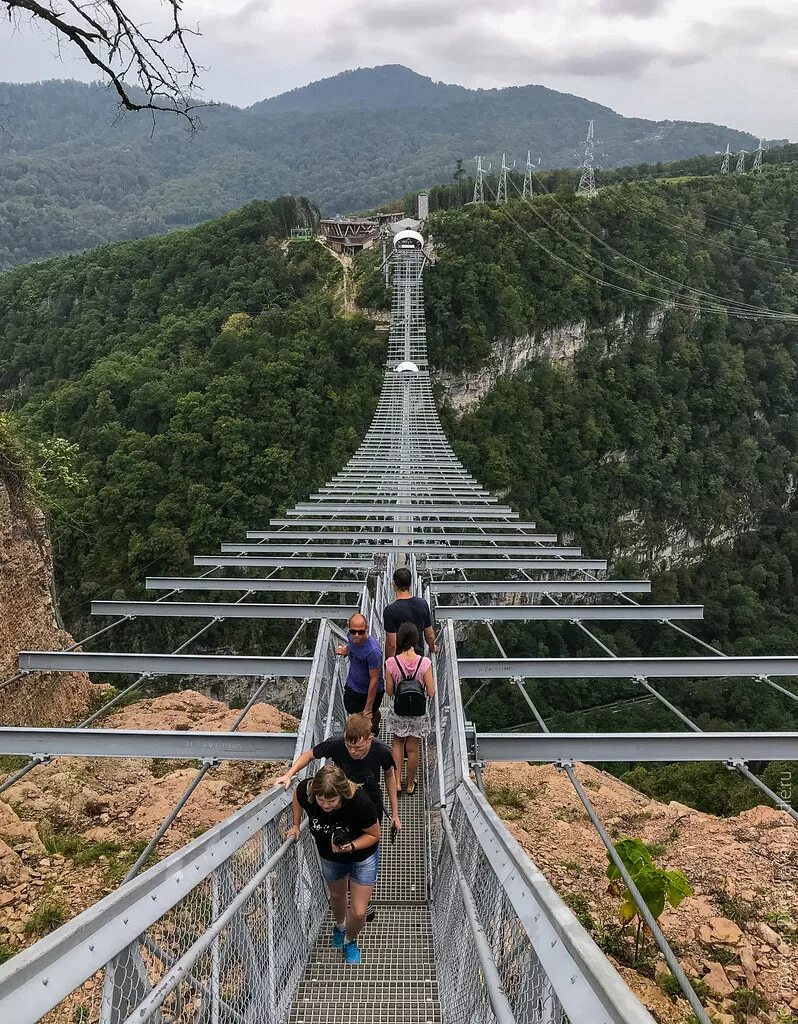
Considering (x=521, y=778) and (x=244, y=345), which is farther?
(x=244, y=345)

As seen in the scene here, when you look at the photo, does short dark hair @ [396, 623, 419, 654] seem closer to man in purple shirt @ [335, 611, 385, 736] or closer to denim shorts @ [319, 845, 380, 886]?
man in purple shirt @ [335, 611, 385, 736]

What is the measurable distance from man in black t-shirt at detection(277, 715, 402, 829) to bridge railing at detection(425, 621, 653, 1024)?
469 millimetres

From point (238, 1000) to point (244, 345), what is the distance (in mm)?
32758

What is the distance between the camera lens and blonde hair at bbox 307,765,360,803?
9.27ft

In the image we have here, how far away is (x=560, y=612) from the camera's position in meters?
6.20

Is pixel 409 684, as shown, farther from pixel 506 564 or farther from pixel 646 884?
pixel 506 564

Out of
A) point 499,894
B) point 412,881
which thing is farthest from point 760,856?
point 499,894

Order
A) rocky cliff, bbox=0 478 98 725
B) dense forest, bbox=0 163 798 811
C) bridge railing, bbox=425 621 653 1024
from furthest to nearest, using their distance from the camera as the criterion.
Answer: dense forest, bbox=0 163 798 811 < rocky cliff, bbox=0 478 98 725 < bridge railing, bbox=425 621 653 1024

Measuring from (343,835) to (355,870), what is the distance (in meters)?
0.34

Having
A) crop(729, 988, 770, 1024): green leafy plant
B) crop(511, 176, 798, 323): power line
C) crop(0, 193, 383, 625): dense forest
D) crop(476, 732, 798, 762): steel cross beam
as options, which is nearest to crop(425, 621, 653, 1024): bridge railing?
crop(476, 732, 798, 762): steel cross beam

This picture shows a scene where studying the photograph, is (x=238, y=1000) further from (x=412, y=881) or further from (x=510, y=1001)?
(x=412, y=881)

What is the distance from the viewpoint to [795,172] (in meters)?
55.4

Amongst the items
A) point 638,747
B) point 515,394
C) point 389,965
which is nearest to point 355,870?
point 389,965

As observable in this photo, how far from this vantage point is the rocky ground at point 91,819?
15.4 feet
